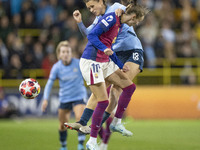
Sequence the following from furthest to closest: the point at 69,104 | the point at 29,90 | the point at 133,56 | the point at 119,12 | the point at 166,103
→ the point at 166,103 < the point at 69,104 < the point at 29,90 < the point at 133,56 < the point at 119,12

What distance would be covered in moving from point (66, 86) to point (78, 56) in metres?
7.45

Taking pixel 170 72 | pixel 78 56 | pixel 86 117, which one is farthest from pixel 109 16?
pixel 170 72

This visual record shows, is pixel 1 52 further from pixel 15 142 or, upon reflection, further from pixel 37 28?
pixel 15 142

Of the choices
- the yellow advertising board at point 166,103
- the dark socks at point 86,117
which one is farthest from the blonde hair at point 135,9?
the yellow advertising board at point 166,103

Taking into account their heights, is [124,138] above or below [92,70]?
below

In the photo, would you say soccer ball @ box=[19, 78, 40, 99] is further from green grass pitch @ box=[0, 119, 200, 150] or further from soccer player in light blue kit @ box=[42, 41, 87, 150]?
green grass pitch @ box=[0, 119, 200, 150]

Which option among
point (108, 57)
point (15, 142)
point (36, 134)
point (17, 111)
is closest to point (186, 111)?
point (17, 111)

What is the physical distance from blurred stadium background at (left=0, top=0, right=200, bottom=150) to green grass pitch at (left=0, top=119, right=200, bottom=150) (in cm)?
74

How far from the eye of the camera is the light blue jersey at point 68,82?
10.7 meters

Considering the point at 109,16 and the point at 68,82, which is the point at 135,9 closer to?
the point at 109,16

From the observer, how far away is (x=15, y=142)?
11406mm

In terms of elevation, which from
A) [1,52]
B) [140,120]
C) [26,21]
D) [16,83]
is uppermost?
[26,21]

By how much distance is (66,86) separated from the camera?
10.8 meters

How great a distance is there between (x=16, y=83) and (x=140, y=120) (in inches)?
196
